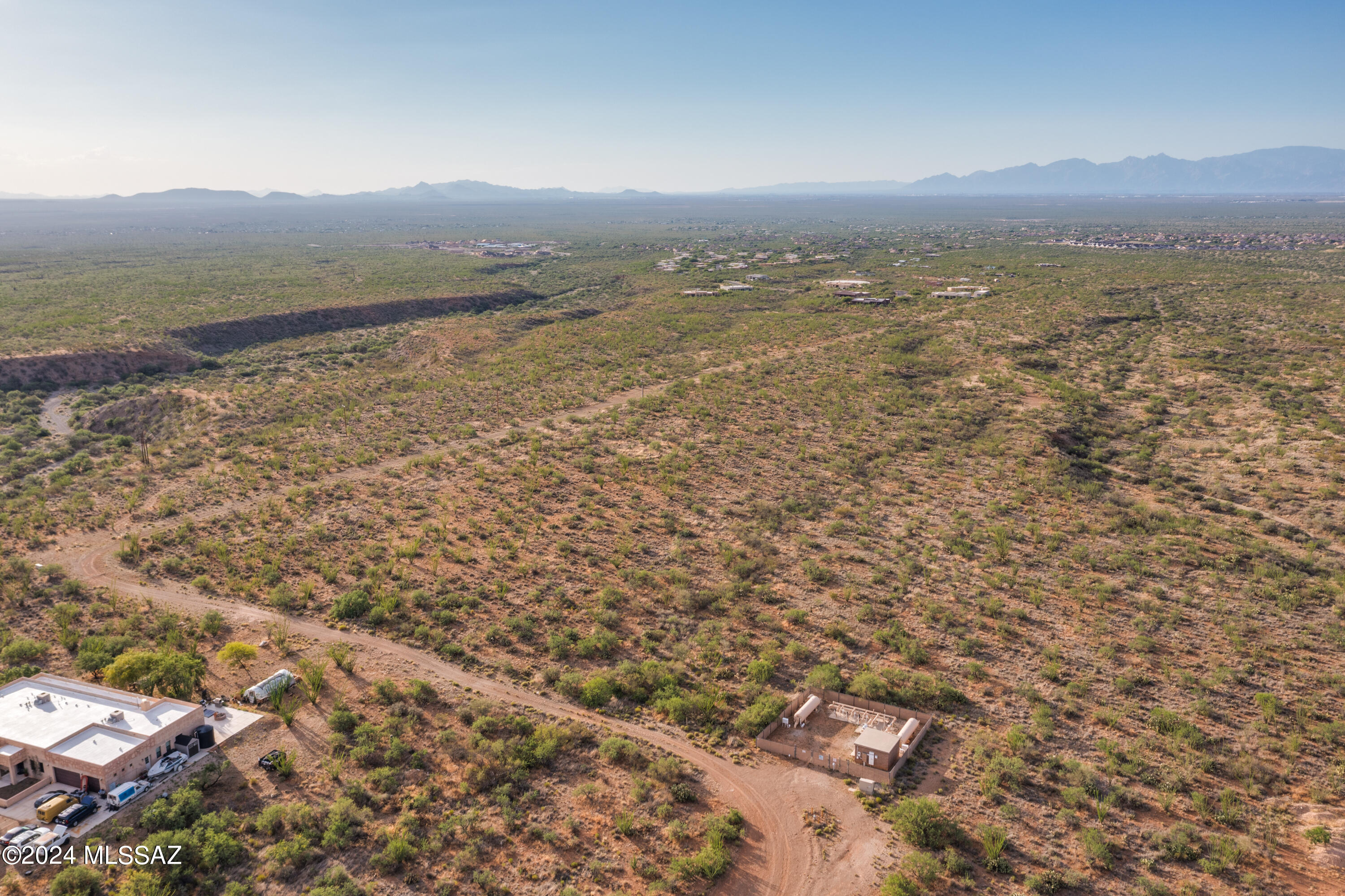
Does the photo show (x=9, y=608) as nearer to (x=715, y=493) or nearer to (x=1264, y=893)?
(x=715, y=493)

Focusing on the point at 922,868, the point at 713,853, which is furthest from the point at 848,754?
the point at 713,853

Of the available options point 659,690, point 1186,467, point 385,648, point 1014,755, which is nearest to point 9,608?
point 385,648

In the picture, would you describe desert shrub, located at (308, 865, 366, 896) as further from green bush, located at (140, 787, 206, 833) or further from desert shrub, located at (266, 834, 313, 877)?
green bush, located at (140, 787, 206, 833)

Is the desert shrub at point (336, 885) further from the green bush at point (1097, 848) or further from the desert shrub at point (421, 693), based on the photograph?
the green bush at point (1097, 848)

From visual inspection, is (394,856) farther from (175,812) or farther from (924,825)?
(924,825)

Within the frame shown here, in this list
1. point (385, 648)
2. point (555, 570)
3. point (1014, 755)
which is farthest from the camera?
point (555, 570)

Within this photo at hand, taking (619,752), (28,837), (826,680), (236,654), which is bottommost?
(619,752)

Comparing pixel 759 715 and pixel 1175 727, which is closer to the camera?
pixel 1175 727
